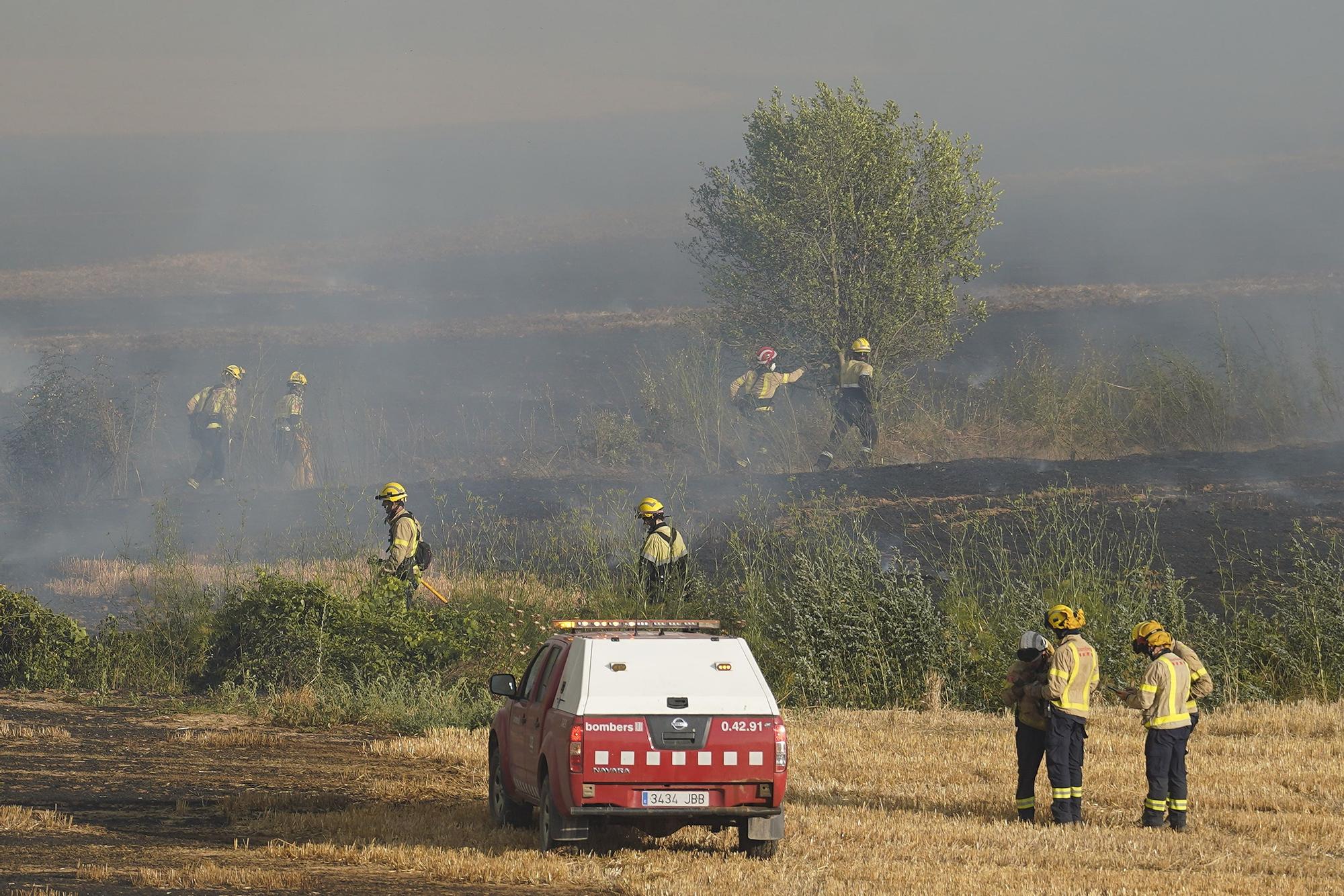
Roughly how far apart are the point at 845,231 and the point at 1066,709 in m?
21.3

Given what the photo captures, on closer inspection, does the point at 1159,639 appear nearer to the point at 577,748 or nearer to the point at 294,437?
the point at 577,748

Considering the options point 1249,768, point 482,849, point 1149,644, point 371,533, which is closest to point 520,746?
point 482,849

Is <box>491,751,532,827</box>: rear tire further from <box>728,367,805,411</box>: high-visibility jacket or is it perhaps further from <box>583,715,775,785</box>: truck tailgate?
<box>728,367,805,411</box>: high-visibility jacket

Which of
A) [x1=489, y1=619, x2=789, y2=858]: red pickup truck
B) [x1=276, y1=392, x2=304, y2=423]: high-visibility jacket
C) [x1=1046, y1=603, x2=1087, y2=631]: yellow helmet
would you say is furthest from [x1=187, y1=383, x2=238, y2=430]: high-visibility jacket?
[x1=1046, y1=603, x2=1087, y2=631]: yellow helmet

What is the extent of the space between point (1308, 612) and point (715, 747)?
901 cm

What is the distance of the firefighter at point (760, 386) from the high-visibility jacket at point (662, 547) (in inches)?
468

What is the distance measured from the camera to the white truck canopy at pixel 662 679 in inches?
354

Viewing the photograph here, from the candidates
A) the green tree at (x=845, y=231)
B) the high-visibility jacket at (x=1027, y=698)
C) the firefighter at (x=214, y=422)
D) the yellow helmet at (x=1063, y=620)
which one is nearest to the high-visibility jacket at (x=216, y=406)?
the firefighter at (x=214, y=422)

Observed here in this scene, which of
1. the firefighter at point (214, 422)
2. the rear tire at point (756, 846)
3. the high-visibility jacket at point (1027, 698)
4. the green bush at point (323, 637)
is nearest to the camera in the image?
the rear tire at point (756, 846)

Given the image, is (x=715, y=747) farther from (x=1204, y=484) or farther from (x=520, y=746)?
(x=1204, y=484)

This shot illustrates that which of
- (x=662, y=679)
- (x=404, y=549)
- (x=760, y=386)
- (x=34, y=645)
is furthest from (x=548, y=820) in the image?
(x=760, y=386)

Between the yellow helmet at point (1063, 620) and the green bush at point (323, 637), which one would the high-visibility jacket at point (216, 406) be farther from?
the yellow helmet at point (1063, 620)

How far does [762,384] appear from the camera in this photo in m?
29.2

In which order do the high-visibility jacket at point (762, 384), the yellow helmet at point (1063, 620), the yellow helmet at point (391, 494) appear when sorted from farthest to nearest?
the high-visibility jacket at point (762, 384)
the yellow helmet at point (391, 494)
the yellow helmet at point (1063, 620)
